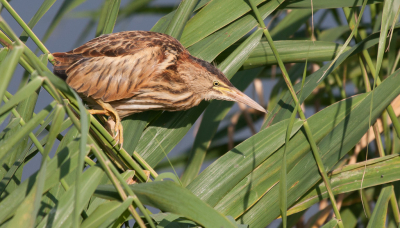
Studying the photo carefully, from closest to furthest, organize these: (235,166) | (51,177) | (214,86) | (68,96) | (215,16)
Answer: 1. (51,177)
2. (68,96)
3. (235,166)
4. (215,16)
5. (214,86)

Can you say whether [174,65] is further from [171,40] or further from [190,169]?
[190,169]

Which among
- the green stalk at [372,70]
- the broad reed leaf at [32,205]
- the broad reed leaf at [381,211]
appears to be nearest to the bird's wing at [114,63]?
the green stalk at [372,70]

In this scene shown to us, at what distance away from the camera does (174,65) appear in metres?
1.81

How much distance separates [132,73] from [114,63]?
0.09 metres

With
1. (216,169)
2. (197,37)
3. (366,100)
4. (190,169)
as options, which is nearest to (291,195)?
(216,169)

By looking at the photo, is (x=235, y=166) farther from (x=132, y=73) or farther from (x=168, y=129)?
(x=132, y=73)

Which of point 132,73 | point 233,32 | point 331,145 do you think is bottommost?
point 331,145

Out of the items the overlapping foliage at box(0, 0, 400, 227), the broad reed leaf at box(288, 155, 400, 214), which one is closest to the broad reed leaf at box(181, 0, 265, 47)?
the overlapping foliage at box(0, 0, 400, 227)

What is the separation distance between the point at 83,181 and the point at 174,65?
1.00 m

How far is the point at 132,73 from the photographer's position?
1.72m

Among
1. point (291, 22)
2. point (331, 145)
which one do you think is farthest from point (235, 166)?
point (291, 22)

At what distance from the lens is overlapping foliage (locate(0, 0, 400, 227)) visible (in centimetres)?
89

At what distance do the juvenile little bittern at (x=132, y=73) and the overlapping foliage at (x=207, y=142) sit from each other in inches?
2.3

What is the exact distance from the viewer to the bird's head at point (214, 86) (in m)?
1.74
